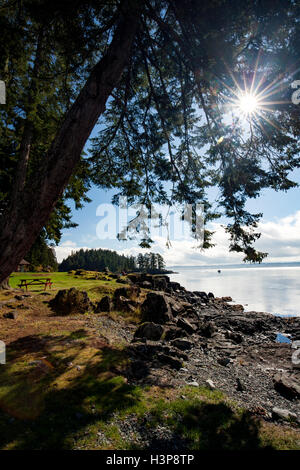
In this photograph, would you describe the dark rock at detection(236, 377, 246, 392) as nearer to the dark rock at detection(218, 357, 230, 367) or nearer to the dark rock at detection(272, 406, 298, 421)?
the dark rock at detection(272, 406, 298, 421)

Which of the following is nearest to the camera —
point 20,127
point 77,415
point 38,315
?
point 77,415

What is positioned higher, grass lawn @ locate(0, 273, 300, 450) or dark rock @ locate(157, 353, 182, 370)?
grass lawn @ locate(0, 273, 300, 450)

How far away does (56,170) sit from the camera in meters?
3.51

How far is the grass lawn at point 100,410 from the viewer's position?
9.71ft

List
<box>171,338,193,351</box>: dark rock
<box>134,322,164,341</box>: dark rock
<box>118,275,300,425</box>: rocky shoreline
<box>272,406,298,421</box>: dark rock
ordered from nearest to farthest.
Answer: <box>272,406,298,421</box>: dark rock → <box>118,275,300,425</box>: rocky shoreline → <box>171,338,193,351</box>: dark rock → <box>134,322,164,341</box>: dark rock

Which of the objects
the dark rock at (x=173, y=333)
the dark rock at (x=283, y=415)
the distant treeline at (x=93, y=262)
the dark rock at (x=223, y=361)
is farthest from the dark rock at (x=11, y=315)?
the distant treeline at (x=93, y=262)

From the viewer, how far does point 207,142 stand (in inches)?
279

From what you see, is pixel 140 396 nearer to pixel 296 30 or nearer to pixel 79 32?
pixel 296 30

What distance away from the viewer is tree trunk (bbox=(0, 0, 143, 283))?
3.24m

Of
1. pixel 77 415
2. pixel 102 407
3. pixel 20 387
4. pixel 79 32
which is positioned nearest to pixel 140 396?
pixel 102 407

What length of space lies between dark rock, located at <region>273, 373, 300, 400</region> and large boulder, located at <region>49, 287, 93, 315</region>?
8739 millimetres

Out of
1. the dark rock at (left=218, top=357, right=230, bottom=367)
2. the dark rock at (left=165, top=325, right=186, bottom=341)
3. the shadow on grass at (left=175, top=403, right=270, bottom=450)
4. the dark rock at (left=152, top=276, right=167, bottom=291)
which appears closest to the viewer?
the shadow on grass at (left=175, top=403, right=270, bottom=450)

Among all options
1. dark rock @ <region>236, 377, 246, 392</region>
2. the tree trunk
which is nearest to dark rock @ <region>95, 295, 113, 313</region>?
dark rock @ <region>236, 377, 246, 392</region>

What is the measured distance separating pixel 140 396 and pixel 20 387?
2.25 metres
